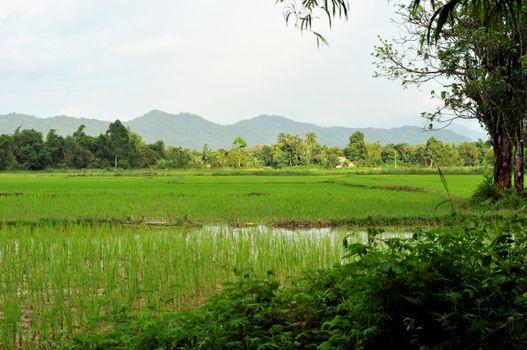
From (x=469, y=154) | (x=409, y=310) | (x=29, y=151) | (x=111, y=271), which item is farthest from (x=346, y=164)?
(x=409, y=310)

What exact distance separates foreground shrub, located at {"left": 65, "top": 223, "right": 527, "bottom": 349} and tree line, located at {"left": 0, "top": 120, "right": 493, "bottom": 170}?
171 ft

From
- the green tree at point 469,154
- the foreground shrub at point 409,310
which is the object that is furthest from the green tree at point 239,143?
the foreground shrub at point 409,310

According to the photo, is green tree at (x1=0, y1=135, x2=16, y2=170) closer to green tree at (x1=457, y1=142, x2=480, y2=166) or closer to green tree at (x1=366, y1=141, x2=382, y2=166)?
green tree at (x1=366, y1=141, x2=382, y2=166)

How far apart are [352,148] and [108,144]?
28.6m

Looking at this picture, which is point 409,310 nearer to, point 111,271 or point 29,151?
point 111,271

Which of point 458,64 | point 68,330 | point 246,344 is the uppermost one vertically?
point 458,64

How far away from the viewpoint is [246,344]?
3.05 metres

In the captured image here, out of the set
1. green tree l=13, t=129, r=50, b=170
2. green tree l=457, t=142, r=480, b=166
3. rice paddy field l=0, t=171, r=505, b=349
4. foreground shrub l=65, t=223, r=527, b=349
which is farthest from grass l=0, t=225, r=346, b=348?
green tree l=457, t=142, r=480, b=166

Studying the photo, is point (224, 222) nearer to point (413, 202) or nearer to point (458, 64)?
point (413, 202)

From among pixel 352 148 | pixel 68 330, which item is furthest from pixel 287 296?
pixel 352 148

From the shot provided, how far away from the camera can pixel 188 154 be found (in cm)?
6381

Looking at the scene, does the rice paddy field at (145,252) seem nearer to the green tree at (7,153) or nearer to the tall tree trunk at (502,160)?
the tall tree trunk at (502,160)

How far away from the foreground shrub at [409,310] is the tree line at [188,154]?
52076mm

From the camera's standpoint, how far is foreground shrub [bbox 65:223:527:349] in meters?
2.54
